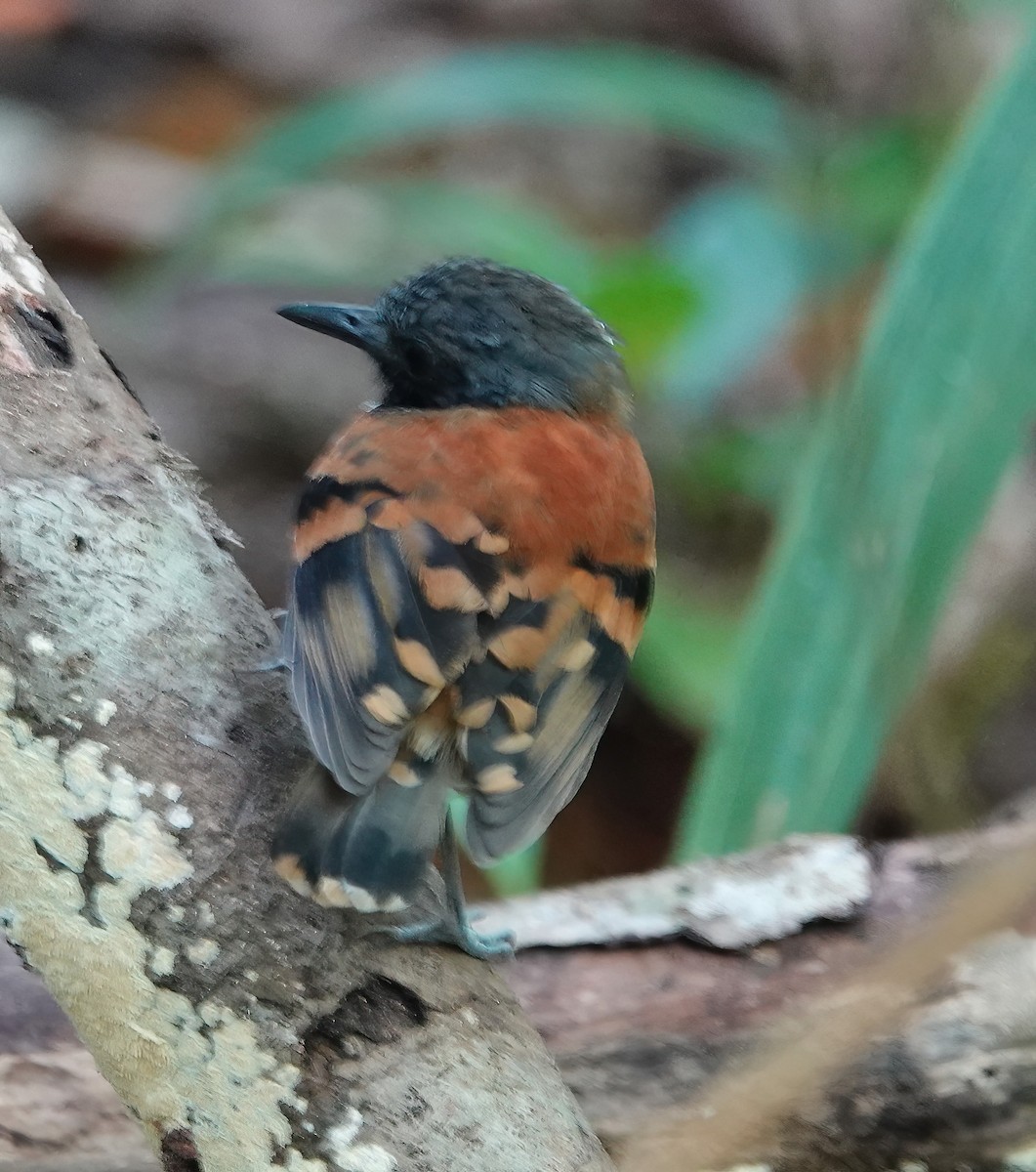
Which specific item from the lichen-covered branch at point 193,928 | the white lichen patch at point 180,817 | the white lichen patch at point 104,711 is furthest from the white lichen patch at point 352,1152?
the white lichen patch at point 104,711

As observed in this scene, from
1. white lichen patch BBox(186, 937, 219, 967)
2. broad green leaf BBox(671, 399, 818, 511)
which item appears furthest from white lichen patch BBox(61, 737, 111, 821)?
broad green leaf BBox(671, 399, 818, 511)

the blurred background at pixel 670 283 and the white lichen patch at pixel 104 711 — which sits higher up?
the blurred background at pixel 670 283

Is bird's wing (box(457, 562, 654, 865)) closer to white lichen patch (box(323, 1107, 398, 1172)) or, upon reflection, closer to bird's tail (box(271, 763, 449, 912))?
bird's tail (box(271, 763, 449, 912))

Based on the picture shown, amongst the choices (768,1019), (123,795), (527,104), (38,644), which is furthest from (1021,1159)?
(527,104)

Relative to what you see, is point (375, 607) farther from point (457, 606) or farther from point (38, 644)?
point (38, 644)

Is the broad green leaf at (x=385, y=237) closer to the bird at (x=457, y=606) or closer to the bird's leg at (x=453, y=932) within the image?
the bird at (x=457, y=606)
